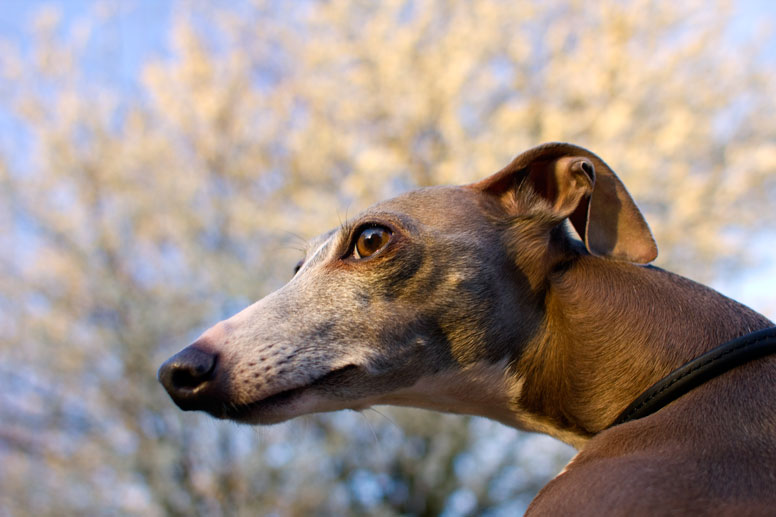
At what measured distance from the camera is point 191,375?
6.77 ft

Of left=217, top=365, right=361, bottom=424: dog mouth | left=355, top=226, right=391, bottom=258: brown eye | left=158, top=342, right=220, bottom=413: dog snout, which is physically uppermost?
left=355, top=226, right=391, bottom=258: brown eye

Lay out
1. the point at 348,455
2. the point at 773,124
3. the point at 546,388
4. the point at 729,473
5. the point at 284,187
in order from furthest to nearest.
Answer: the point at 284,187
the point at 773,124
the point at 348,455
the point at 546,388
the point at 729,473

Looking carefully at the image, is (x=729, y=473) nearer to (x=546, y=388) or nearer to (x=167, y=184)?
(x=546, y=388)

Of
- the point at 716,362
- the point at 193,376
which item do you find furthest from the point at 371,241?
the point at 716,362

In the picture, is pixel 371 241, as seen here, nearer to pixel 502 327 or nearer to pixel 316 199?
pixel 502 327

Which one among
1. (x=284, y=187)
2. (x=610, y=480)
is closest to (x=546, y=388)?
(x=610, y=480)

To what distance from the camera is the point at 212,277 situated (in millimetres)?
8680

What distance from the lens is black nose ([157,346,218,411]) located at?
6.75ft

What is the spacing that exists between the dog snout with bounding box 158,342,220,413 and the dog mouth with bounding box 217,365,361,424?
86 mm

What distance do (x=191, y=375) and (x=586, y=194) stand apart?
1.54m

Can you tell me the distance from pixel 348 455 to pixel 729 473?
24.0 feet

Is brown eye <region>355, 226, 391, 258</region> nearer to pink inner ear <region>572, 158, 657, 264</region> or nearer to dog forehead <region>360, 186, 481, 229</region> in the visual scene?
dog forehead <region>360, 186, 481, 229</region>

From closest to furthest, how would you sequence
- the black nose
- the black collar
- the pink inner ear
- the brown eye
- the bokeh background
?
the black collar → the black nose → the pink inner ear → the brown eye → the bokeh background

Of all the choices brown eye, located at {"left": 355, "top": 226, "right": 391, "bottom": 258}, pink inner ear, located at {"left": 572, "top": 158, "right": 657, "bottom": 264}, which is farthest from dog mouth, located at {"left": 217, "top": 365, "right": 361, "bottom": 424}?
pink inner ear, located at {"left": 572, "top": 158, "right": 657, "bottom": 264}
